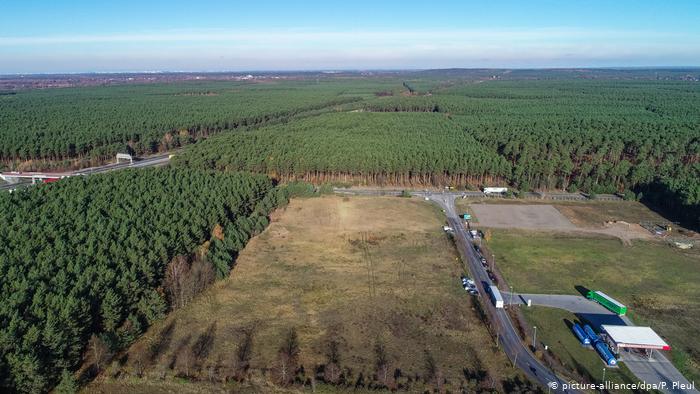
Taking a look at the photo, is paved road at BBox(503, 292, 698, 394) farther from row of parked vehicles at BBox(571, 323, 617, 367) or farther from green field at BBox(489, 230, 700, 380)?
row of parked vehicles at BBox(571, 323, 617, 367)

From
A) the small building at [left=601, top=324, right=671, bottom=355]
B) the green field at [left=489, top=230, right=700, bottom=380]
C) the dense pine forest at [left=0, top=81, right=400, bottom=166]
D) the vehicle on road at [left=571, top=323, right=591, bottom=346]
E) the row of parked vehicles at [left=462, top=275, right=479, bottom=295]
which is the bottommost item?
the green field at [left=489, top=230, right=700, bottom=380]

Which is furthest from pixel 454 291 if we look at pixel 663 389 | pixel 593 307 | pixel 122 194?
pixel 122 194

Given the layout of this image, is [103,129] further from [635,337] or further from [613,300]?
[635,337]

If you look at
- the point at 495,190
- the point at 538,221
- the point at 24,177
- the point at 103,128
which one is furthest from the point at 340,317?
the point at 103,128

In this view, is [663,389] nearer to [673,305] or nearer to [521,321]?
[521,321]

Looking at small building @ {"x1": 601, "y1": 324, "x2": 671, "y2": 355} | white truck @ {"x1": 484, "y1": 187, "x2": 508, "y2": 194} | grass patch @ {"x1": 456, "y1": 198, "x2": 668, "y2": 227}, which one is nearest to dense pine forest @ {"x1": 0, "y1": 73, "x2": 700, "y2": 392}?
grass patch @ {"x1": 456, "y1": 198, "x2": 668, "y2": 227}

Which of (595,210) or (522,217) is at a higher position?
(522,217)
